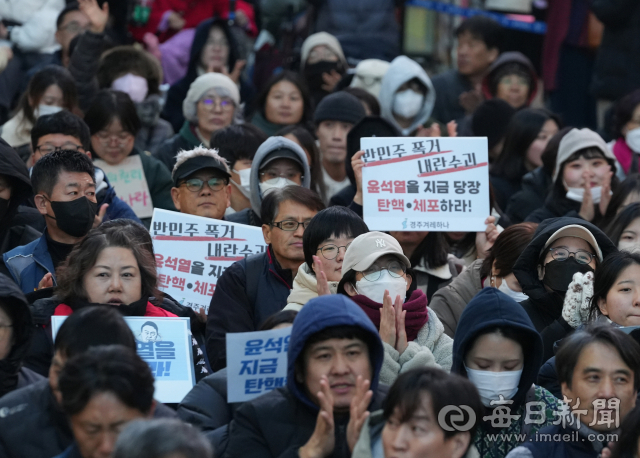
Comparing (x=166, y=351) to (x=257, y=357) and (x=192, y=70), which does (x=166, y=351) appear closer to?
(x=257, y=357)

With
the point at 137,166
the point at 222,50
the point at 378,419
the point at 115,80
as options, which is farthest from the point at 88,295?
the point at 222,50

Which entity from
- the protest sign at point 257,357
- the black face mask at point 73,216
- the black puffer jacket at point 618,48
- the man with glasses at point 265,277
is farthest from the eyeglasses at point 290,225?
the black puffer jacket at point 618,48

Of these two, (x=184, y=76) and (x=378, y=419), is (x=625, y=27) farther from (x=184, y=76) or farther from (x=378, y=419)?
(x=378, y=419)

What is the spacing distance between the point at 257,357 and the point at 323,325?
0.49 m

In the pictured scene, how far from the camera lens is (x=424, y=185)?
8.12 m

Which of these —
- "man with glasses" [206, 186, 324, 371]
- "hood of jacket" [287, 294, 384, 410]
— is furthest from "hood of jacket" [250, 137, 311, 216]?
"hood of jacket" [287, 294, 384, 410]

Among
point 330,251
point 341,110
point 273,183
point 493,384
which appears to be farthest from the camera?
point 341,110

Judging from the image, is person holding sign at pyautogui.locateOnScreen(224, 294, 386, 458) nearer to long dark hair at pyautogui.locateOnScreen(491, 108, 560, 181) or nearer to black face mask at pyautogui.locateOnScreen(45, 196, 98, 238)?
black face mask at pyautogui.locateOnScreen(45, 196, 98, 238)

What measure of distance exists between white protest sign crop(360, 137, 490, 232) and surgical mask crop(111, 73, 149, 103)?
3497 mm

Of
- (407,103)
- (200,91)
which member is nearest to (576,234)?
(407,103)

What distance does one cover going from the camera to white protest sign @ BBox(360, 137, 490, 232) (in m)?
8.01

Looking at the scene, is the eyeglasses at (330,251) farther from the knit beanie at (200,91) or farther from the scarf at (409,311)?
the knit beanie at (200,91)

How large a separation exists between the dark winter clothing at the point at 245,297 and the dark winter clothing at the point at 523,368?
1482 millimetres

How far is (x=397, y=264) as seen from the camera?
616cm
